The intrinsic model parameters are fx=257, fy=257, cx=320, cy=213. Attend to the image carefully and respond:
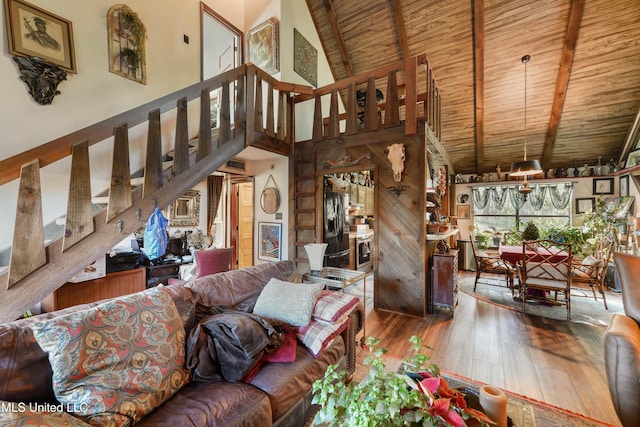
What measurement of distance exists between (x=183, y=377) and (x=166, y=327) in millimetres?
270

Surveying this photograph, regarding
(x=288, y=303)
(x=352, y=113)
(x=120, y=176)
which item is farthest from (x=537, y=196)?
(x=120, y=176)

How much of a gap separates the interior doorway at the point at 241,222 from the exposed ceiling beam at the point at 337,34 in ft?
10.6

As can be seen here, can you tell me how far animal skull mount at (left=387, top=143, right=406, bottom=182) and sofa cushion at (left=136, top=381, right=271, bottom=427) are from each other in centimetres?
288

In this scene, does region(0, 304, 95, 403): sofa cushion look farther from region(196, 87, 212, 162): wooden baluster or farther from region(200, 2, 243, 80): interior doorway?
region(200, 2, 243, 80): interior doorway

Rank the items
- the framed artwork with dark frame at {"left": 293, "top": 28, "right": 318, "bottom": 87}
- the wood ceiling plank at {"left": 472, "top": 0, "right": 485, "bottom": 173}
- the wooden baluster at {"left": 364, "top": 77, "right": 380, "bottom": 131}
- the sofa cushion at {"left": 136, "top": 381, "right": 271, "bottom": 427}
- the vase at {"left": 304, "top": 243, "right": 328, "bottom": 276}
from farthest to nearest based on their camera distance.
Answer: the framed artwork with dark frame at {"left": 293, "top": 28, "right": 318, "bottom": 87} → the wood ceiling plank at {"left": 472, "top": 0, "right": 485, "bottom": 173} → the wooden baluster at {"left": 364, "top": 77, "right": 380, "bottom": 131} → the vase at {"left": 304, "top": 243, "right": 328, "bottom": 276} → the sofa cushion at {"left": 136, "top": 381, "right": 271, "bottom": 427}

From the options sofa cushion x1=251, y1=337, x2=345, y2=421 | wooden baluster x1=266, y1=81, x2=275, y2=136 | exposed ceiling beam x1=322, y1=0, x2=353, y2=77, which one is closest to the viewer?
sofa cushion x1=251, y1=337, x2=345, y2=421

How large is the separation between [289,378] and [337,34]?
5.69 metres

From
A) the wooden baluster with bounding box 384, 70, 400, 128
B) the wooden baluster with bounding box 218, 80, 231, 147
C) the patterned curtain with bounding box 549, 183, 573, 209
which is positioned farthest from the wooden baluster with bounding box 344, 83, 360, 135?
the patterned curtain with bounding box 549, 183, 573, 209

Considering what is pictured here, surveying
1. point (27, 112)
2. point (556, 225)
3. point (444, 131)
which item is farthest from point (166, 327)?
point (556, 225)

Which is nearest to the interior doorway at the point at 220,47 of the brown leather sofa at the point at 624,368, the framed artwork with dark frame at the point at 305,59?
the framed artwork with dark frame at the point at 305,59

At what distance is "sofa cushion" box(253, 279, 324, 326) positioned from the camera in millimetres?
1814

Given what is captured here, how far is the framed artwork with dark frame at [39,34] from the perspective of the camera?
2.39m

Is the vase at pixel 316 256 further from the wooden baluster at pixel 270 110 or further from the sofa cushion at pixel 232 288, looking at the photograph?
the wooden baluster at pixel 270 110

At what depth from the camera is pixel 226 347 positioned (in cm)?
142
